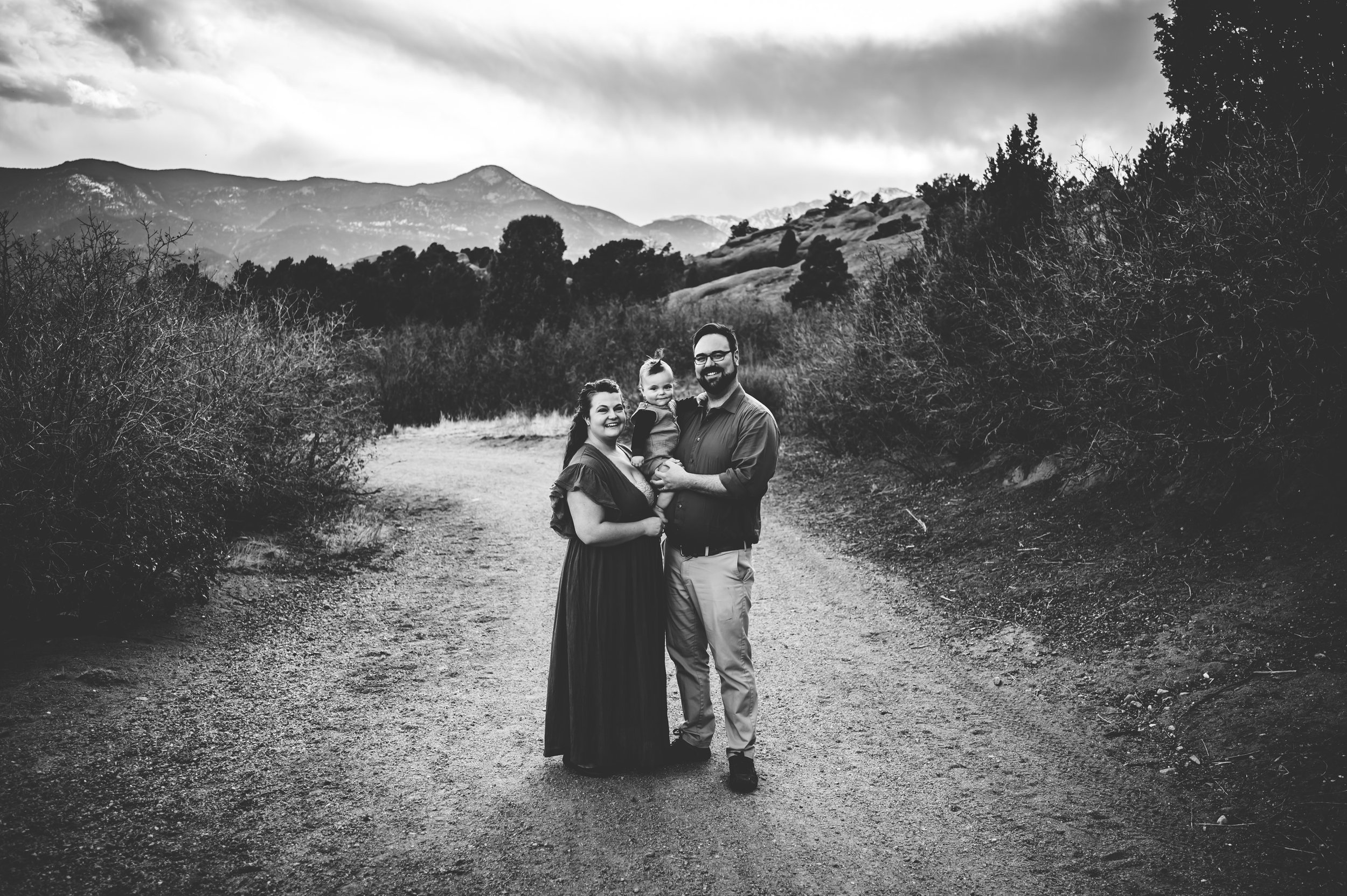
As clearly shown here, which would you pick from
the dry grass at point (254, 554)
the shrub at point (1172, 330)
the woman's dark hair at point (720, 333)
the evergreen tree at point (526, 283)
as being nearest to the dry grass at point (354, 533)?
the dry grass at point (254, 554)

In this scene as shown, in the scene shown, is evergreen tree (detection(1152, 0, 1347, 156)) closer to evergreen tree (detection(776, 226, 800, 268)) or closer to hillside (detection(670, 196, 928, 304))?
hillside (detection(670, 196, 928, 304))

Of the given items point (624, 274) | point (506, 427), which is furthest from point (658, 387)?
point (624, 274)

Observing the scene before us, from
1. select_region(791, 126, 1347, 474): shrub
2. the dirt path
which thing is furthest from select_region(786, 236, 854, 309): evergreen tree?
the dirt path

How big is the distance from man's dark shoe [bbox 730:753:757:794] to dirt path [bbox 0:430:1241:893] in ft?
0.20

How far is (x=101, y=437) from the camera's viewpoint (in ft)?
17.8

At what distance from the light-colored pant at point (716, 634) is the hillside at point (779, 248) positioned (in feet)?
81.9

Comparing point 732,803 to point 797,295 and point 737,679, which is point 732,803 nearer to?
point 737,679

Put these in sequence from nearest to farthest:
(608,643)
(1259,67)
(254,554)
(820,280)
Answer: (608,643) < (1259,67) < (254,554) < (820,280)

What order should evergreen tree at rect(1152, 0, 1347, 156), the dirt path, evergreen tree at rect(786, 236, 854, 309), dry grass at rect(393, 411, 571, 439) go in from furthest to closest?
evergreen tree at rect(786, 236, 854, 309) < dry grass at rect(393, 411, 571, 439) < evergreen tree at rect(1152, 0, 1347, 156) < the dirt path

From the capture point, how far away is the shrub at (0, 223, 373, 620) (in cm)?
518

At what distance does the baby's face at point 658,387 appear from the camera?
154 inches

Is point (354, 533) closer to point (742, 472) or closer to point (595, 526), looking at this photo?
point (595, 526)

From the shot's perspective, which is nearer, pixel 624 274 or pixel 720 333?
pixel 720 333

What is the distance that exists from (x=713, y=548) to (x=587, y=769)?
132 centimetres
